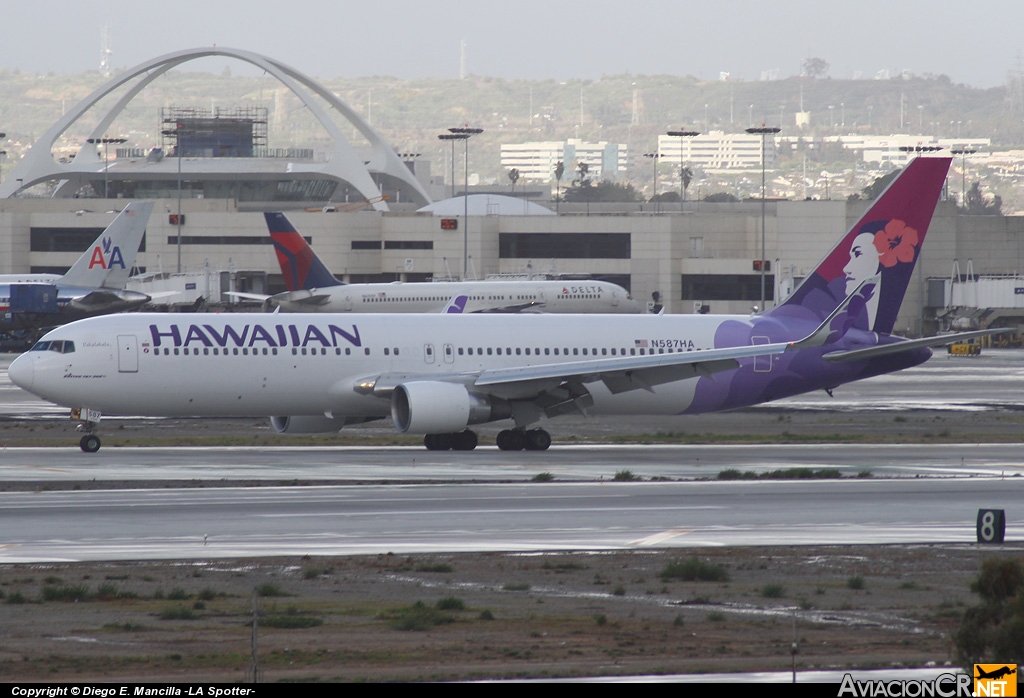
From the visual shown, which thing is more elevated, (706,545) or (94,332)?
(94,332)

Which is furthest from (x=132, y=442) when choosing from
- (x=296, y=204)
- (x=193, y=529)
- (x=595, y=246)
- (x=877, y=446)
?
(x=296, y=204)

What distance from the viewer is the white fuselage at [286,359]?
35531 mm

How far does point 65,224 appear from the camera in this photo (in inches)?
4833

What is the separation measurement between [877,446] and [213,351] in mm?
19916

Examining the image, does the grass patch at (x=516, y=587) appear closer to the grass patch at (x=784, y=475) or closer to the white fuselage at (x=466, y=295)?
the grass patch at (x=784, y=475)

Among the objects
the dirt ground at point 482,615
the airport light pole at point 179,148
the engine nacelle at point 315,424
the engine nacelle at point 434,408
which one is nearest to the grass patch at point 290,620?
the dirt ground at point 482,615

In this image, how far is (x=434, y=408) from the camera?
35.2 meters

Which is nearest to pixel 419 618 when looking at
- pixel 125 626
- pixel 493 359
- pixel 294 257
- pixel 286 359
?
pixel 125 626

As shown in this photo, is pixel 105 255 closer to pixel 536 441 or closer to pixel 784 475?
pixel 536 441

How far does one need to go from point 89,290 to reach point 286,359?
51682 mm

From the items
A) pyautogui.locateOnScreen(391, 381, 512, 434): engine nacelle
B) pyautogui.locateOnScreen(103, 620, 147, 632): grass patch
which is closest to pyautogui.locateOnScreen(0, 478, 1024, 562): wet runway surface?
pyautogui.locateOnScreen(103, 620, 147, 632): grass patch

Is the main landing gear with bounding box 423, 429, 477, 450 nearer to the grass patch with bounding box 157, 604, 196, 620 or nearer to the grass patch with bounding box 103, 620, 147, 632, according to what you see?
the grass patch with bounding box 157, 604, 196, 620

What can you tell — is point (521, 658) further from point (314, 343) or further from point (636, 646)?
point (314, 343)

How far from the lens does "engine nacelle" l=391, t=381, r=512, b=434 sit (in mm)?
35062
